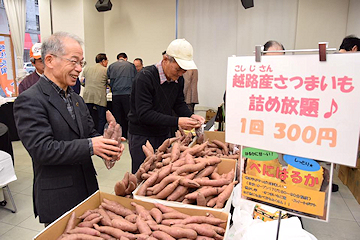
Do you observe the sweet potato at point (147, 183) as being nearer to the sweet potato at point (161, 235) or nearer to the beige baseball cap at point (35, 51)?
the sweet potato at point (161, 235)

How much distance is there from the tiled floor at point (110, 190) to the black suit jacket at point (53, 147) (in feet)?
4.38

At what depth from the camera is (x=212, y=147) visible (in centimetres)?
210

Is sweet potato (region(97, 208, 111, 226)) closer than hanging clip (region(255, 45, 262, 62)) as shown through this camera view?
No

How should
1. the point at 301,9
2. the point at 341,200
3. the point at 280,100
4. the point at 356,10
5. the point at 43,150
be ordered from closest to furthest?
the point at 280,100 → the point at 43,150 → the point at 341,200 → the point at 356,10 → the point at 301,9

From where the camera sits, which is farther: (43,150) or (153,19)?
(153,19)

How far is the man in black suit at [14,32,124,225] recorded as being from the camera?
1.17 m

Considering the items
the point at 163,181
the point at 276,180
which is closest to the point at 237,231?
the point at 163,181

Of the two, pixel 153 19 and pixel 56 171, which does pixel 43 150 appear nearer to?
pixel 56 171

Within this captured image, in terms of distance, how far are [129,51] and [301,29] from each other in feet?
12.9

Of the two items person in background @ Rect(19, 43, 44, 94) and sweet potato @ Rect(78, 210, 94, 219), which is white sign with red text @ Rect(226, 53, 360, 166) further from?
person in background @ Rect(19, 43, 44, 94)

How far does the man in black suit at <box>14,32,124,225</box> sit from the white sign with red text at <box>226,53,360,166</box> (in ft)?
2.07

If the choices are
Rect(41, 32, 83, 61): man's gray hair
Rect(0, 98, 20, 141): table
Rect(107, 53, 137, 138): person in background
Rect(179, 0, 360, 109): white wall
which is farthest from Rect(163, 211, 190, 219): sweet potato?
Rect(179, 0, 360, 109): white wall

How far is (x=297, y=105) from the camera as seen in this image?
0.80 meters

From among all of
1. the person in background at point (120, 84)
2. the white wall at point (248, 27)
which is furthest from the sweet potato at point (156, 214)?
the white wall at point (248, 27)
